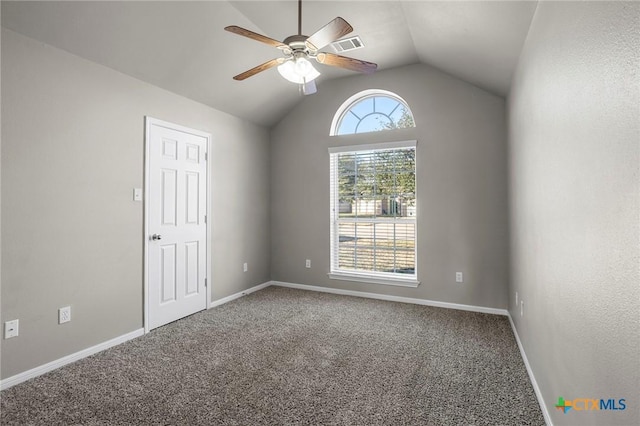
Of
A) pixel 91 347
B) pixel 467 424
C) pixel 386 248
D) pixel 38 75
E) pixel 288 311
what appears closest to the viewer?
pixel 467 424

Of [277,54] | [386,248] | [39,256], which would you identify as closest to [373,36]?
[277,54]

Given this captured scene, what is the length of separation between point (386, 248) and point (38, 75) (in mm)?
3941

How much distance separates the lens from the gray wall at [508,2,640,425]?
922 millimetres

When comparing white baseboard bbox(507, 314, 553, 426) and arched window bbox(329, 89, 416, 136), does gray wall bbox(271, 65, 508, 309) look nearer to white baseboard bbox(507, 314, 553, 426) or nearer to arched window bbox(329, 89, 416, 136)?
arched window bbox(329, 89, 416, 136)

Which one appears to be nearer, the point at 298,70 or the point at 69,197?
the point at 298,70

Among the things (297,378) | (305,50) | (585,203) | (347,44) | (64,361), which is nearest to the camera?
(585,203)

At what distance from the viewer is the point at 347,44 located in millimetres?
3391

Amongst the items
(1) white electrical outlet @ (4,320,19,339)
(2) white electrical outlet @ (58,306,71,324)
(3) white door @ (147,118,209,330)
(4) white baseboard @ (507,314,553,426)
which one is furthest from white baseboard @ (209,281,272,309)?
(4) white baseboard @ (507,314,553,426)

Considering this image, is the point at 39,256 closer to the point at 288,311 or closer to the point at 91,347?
the point at 91,347

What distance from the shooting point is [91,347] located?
278cm

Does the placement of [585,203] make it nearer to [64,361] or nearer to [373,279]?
[373,279]

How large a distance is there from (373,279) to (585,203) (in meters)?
3.30

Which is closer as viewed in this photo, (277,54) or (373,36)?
(373,36)

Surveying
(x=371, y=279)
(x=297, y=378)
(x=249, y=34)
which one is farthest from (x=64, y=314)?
(x=371, y=279)
